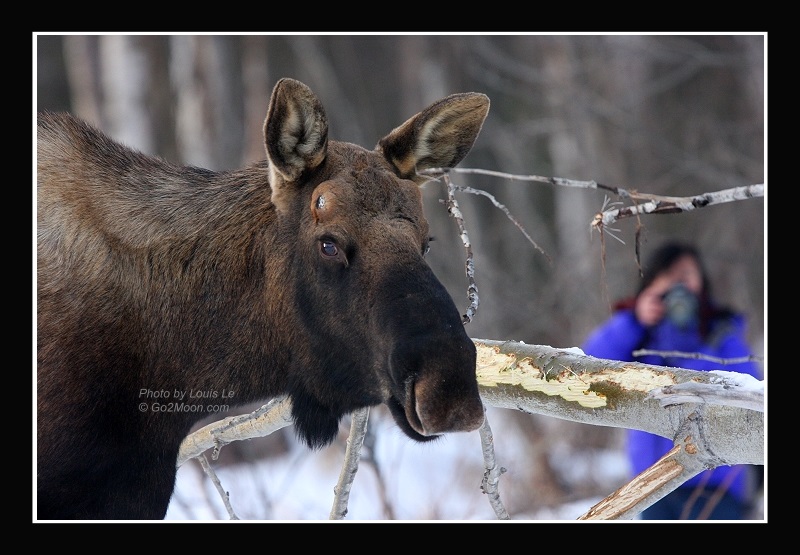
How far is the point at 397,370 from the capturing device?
3.53m

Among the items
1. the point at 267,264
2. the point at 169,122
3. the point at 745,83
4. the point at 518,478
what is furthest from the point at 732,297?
the point at 267,264

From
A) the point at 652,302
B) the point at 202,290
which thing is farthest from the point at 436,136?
the point at 652,302

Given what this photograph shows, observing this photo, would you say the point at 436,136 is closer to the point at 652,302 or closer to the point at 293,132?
the point at 293,132

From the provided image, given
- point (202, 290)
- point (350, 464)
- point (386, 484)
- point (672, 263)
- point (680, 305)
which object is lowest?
point (386, 484)

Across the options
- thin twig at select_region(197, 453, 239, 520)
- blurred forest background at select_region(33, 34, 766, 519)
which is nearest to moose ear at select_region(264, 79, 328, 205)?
thin twig at select_region(197, 453, 239, 520)

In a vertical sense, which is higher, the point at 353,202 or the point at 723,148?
the point at 723,148

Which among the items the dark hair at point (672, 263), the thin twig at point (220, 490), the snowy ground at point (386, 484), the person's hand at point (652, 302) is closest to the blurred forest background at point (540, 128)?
the snowy ground at point (386, 484)

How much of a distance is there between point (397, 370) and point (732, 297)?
33.4ft

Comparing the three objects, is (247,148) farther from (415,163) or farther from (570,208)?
(415,163)

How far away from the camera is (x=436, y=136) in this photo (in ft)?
14.6

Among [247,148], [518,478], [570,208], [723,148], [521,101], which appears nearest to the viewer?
[518,478]

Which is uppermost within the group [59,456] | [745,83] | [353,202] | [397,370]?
[745,83]

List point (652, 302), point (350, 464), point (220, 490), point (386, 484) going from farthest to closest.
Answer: point (386, 484)
point (652, 302)
point (220, 490)
point (350, 464)

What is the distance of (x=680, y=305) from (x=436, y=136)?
3.18m
